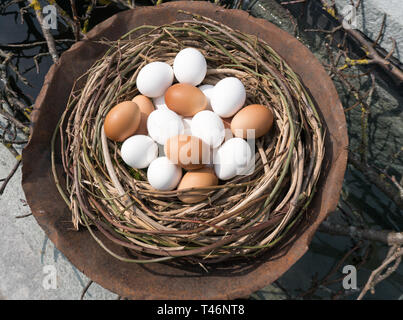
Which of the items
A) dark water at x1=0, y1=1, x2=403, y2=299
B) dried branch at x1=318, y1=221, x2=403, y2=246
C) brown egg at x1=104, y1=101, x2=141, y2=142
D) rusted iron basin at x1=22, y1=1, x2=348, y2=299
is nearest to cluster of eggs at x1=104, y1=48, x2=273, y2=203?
brown egg at x1=104, y1=101, x2=141, y2=142

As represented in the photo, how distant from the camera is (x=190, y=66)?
1.08 m

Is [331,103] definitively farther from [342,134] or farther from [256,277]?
[256,277]

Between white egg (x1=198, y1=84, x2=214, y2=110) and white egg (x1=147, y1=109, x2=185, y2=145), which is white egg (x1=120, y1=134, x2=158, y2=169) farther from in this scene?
white egg (x1=198, y1=84, x2=214, y2=110)

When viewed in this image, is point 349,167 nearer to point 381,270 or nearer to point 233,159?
point 381,270

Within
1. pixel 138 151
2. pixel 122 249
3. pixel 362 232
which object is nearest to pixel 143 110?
pixel 138 151

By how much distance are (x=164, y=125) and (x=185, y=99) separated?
0.11 meters

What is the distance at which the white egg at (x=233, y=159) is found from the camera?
0.99m

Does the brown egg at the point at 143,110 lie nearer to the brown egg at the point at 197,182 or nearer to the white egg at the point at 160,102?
the white egg at the point at 160,102

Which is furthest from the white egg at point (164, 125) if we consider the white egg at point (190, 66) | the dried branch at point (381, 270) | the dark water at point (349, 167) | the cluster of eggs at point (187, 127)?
the dried branch at point (381, 270)

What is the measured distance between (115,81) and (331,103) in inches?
28.4

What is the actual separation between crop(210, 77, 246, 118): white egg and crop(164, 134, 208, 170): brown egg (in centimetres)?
15

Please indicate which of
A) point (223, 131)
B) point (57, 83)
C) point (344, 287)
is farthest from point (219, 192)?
point (344, 287)

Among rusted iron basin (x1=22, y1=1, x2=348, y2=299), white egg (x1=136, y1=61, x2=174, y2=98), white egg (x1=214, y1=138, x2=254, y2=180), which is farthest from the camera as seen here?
white egg (x1=136, y1=61, x2=174, y2=98)

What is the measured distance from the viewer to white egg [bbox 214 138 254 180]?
994 millimetres
